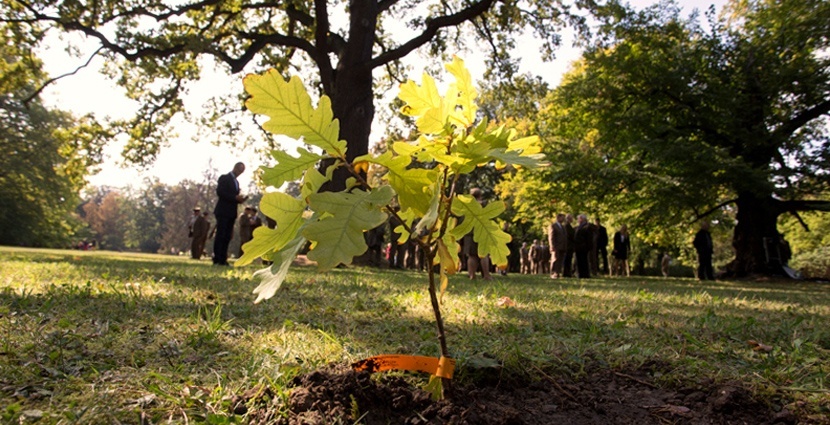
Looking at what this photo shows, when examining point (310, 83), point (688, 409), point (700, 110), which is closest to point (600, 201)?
point (700, 110)

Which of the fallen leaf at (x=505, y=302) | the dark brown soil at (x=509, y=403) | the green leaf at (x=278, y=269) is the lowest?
the dark brown soil at (x=509, y=403)

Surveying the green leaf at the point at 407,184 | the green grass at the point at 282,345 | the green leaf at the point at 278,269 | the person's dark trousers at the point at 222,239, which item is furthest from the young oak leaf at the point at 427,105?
the person's dark trousers at the point at 222,239

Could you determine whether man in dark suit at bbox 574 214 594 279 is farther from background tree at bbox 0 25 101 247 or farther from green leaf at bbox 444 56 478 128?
background tree at bbox 0 25 101 247

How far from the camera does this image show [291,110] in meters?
1.42

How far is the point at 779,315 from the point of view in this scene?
4.73 meters

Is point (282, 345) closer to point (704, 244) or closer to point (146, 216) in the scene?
point (704, 244)

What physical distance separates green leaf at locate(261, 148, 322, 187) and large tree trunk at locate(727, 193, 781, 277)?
71.9 feet

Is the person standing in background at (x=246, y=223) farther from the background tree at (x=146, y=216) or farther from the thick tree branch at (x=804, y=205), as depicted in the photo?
the background tree at (x=146, y=216)

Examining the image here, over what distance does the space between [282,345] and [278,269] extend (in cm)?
135

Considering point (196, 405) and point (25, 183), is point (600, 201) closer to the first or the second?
point (196, 405)

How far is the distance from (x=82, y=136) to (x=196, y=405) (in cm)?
2041

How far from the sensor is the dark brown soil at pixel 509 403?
5.44 ft

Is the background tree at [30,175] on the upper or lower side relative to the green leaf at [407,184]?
upper

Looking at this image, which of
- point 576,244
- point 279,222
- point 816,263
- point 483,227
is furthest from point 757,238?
point 279,222
